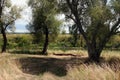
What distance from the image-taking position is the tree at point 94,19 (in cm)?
3051

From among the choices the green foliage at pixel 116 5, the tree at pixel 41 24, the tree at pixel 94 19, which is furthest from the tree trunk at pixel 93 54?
the tree at pixel 41 24

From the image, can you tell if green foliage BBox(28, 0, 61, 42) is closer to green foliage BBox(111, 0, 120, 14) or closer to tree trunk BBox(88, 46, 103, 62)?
tree trunk BBox(88, 46, 103, 62)

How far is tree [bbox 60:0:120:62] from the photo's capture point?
100 ft

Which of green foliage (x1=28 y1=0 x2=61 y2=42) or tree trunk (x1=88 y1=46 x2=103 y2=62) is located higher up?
green foliage (x1=28 y1=0 x2=61 y2=42)

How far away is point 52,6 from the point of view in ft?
109

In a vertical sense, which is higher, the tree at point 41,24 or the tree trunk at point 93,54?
the tree at point 41,24

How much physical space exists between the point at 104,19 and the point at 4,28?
61.2ft

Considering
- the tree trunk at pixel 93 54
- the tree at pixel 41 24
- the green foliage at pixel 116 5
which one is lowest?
the tree trunk at pixel 93 54

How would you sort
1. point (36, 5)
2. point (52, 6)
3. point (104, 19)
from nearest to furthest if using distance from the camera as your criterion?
point (104, 19)
point (52, 6)
point (36, 5)

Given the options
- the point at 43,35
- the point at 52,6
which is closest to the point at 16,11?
the point at 43,35

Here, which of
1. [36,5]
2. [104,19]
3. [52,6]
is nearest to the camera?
[104,19]

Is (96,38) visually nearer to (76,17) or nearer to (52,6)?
(76,17)

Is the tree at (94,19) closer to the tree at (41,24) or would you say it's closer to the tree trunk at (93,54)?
the tree trunk at (93,54)

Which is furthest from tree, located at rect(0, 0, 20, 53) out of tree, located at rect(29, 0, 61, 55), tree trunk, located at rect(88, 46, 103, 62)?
tree trunk, located at rect(88, 46, 103, 62)
